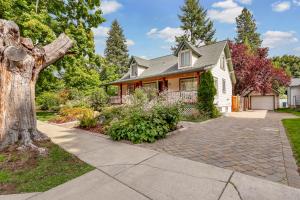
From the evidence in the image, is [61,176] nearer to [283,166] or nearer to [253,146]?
[283,166]

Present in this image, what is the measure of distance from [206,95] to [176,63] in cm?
698

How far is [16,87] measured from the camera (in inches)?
204

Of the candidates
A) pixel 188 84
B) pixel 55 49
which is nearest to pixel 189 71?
pixel 188 84


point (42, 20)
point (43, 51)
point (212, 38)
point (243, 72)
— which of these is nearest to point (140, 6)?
point (42, 20)

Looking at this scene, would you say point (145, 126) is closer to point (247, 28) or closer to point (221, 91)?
point (221, 91)

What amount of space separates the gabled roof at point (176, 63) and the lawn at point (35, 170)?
Result: 10785 mm

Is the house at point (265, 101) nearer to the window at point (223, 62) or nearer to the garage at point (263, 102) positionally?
the garage at point (263, 102)

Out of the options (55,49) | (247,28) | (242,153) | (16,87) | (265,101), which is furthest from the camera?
(247,28)

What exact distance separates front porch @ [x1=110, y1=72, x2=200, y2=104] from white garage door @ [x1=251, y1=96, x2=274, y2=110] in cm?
1385

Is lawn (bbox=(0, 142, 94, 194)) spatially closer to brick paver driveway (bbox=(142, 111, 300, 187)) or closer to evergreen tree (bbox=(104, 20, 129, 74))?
brick paver driveway (bbox=(142, 111, 300, 187))

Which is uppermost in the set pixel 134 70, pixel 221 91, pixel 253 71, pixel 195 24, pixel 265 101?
pixel 195 24

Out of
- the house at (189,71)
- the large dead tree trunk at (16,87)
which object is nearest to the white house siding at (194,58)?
the house at (189,71)

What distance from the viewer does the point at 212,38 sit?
34.1m

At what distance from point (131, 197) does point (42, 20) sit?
13.3 meters
